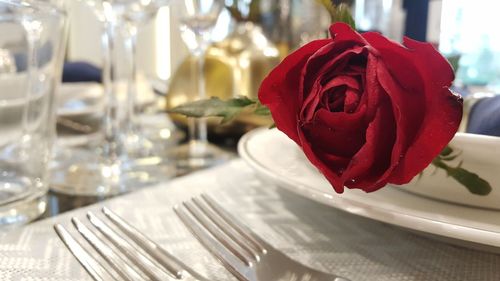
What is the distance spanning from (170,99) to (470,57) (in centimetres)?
49

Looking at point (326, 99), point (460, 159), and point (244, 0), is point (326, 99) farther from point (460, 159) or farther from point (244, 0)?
point (244, 0)

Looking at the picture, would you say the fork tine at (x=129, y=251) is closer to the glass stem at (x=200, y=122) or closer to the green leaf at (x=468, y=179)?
the green leaf at (x=468, y=179)

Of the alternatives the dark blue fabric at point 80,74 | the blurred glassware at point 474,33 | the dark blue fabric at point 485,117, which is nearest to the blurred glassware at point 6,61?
the dark blue fabric at point 485,117

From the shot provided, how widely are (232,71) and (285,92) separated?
401 millimetres

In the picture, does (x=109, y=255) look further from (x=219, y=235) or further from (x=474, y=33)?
(x=474, y=33)

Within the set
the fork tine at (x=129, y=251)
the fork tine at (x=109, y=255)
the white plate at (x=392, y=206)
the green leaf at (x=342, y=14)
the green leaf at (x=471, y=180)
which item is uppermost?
the green leaf at (x=342, y=14)

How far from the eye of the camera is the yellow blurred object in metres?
0.66

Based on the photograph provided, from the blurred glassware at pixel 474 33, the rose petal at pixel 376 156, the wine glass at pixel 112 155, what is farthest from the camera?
the blurred glassware at pixel 474 33

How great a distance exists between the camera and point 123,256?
0.28 m

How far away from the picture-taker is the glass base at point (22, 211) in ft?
1.15

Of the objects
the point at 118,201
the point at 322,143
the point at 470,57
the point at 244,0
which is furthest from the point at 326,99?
the point at 470,57

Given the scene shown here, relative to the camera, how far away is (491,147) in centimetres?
30

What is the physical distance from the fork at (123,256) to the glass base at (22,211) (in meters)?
0.07

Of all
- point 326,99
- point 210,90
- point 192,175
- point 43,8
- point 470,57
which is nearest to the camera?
point 326,99
